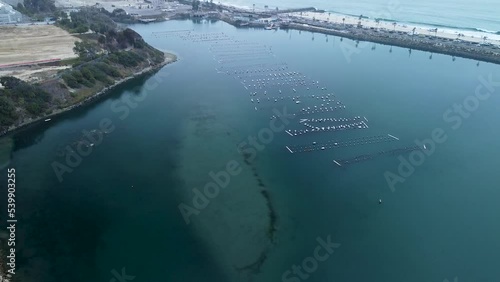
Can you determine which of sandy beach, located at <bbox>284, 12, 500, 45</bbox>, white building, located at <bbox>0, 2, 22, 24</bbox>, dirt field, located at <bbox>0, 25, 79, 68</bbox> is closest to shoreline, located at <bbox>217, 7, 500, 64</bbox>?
A: sandy beach, located at <bbox>284, 12, 500, 45</bbox>

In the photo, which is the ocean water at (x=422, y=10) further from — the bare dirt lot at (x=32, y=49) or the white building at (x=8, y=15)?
the bare dirt lot at (x=32, y=49)

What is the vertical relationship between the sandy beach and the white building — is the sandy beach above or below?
above

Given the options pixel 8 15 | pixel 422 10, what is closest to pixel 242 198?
pixel 8 15

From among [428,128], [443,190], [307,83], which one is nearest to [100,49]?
[307,83]

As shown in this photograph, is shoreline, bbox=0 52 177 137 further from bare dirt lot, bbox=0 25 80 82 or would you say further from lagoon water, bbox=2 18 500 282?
bare dirt lot, bbox=0 25 80 82

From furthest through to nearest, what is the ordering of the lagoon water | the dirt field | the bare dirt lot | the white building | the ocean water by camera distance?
the ocean water → the white building → the dirt field → the bare dirt lot → the lagoon water

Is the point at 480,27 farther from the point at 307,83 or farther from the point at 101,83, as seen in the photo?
the point at 101,83
